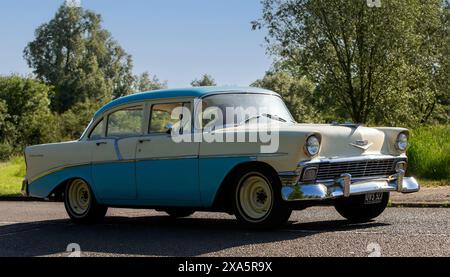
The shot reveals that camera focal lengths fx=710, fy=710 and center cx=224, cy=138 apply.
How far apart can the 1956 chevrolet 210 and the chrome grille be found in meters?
0.01

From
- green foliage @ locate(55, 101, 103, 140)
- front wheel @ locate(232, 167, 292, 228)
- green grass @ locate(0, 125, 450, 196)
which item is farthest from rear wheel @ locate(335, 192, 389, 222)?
green foliage @ locate(55, 101, 103, 140)

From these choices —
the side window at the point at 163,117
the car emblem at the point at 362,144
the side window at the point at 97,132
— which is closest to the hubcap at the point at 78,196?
the side window at the point at 97,132

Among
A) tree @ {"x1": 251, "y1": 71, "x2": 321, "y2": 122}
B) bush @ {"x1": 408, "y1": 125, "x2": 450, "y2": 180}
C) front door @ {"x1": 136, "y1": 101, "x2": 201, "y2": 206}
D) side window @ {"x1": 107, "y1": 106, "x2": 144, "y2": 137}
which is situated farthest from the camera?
tree @ {"x1": 251, "y1": 71, "x2": 321, "y2": 122}

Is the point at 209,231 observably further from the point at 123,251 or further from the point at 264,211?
the point at 123,251

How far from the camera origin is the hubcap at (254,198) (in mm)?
8430

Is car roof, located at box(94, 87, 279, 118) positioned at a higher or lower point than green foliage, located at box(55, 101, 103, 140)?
higher

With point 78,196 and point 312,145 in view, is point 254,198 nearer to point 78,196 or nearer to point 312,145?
point 312,145

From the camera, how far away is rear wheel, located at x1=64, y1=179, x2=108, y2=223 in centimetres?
1048

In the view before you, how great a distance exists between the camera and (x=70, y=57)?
7750 centimetres

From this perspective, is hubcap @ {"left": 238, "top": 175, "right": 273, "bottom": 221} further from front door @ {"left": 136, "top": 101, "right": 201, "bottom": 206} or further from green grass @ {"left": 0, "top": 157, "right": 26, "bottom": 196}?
green grass @ {"left": 0, "top": 157, "right": 26, "bottom": 196}

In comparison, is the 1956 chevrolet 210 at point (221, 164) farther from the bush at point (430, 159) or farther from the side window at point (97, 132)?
the bush at point (430, 159)

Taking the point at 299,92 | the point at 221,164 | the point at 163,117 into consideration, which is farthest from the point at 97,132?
the point at 299,92
